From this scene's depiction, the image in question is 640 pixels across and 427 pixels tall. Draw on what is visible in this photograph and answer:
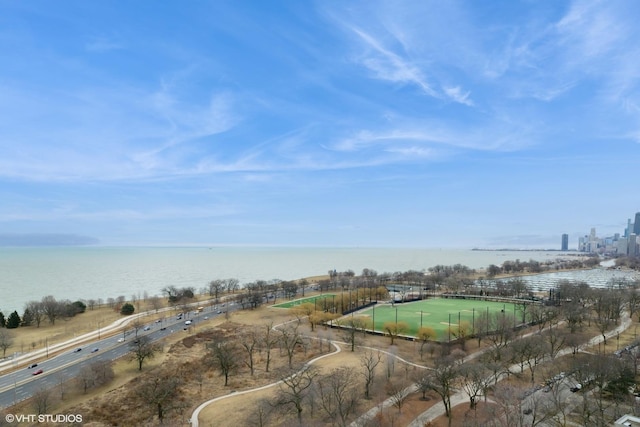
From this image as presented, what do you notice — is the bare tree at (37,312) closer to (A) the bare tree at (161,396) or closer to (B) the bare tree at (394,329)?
(A) the bare tree at (161,396)

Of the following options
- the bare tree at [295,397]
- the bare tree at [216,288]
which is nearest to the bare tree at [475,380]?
the bare tree at [295,397]

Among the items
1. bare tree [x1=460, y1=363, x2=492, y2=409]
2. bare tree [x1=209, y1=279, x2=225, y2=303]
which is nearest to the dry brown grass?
bare tree [x1=460, y1=363, x2=492, y2=409]

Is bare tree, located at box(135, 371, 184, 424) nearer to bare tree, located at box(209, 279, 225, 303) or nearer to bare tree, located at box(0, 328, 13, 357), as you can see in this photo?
bare tree, located at box(0, 328, 13, 357)

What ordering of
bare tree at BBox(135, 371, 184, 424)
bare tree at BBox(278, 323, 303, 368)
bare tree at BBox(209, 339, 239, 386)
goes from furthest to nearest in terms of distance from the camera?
bare tree at BBox(278, 323, 303, 368) < bare tree at BBox(209, 339, 239, 386) < bare tree at BBox(135, 371, 184, 424)

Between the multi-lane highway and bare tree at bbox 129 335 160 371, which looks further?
bare tree at bbox 129 335 160 371

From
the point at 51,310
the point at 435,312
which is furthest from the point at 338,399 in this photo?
A: the point at 51,310

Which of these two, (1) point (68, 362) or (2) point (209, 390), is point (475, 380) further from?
(1) point (68, 362)
